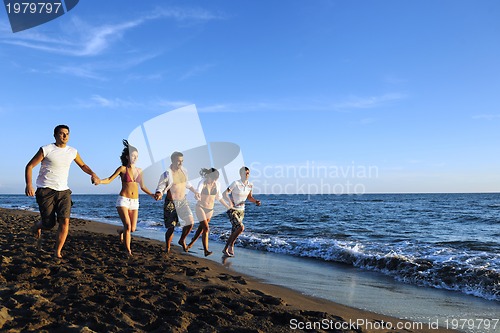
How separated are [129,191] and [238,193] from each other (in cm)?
257

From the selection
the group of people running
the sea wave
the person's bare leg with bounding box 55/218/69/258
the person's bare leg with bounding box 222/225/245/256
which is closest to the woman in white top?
→ the group of people running

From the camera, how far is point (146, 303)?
12.5 feet

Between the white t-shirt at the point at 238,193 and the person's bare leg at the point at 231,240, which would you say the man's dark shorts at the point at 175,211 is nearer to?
the white t-shirt at the point at 238,193

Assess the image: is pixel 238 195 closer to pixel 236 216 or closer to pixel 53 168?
pixel 236 216

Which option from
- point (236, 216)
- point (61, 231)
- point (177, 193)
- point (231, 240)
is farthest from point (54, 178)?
point (231, 240)

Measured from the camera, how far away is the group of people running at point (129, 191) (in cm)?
529

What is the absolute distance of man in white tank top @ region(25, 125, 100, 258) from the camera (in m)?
5.23

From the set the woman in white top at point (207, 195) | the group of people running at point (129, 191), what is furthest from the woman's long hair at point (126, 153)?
the woman in white top at point (207, 195)

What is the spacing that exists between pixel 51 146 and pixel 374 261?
23.6 feet

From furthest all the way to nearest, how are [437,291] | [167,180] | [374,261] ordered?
1. [374,261]
2. [167,180]
3. [437,291]

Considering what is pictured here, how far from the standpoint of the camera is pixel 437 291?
631cm

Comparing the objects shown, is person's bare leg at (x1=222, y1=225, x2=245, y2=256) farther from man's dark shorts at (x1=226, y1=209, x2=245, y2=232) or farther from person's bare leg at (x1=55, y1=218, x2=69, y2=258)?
person's bare leg at (x1=55, y1=218, x2=69, y2=258)

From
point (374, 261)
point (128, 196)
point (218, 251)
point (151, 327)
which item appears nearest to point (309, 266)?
point (374, 261)

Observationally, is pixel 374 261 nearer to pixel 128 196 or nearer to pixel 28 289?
pixel 128 196
